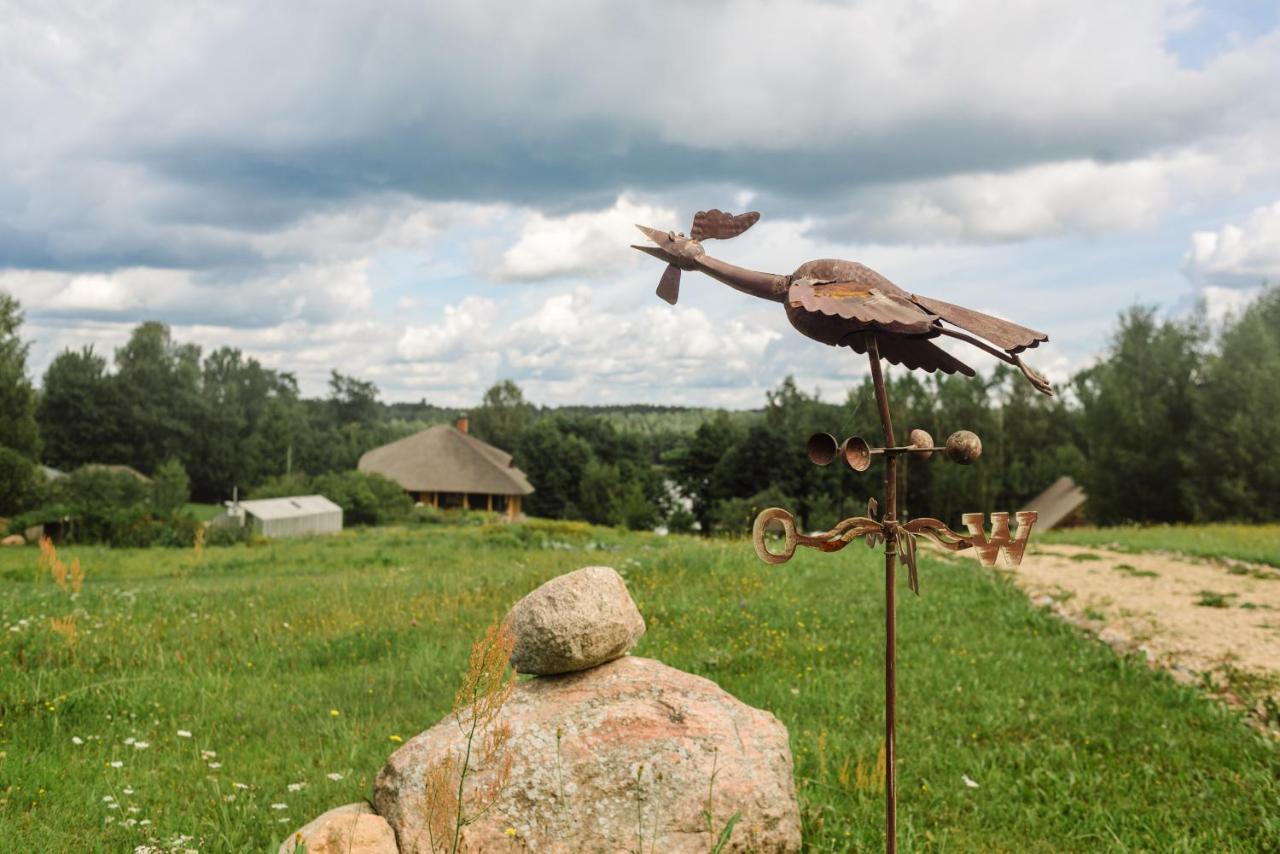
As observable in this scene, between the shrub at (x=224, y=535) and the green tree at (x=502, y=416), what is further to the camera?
the green tree at (x=502, y=416)

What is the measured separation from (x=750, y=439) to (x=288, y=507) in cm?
2509

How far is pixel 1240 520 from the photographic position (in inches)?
1180

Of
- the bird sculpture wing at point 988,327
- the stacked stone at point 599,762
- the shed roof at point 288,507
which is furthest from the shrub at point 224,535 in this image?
the bird sculpture wing at point 988,327

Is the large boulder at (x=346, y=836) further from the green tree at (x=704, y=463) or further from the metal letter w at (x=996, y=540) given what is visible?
the green tree at (x=704, y=463)

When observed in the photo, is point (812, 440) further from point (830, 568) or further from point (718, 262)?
point (830, 568)

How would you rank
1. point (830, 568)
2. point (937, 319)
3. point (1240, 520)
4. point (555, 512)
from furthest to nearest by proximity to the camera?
point (555, 512) < point (1240, 520) < point (830, 568) < point (937, 319)

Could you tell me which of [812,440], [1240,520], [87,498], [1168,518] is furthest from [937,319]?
[87,498]

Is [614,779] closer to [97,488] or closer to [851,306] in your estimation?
[851,306]

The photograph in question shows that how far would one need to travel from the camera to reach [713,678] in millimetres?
7977

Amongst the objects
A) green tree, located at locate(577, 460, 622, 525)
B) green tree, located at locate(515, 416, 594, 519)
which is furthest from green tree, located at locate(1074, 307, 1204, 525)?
green tree, located at locate(515, 416, 594, 519)

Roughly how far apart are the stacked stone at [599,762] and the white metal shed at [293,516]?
105 ft

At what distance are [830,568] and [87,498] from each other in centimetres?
3567

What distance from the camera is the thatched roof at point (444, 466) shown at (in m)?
51.8

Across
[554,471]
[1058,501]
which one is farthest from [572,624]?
[554,471]
